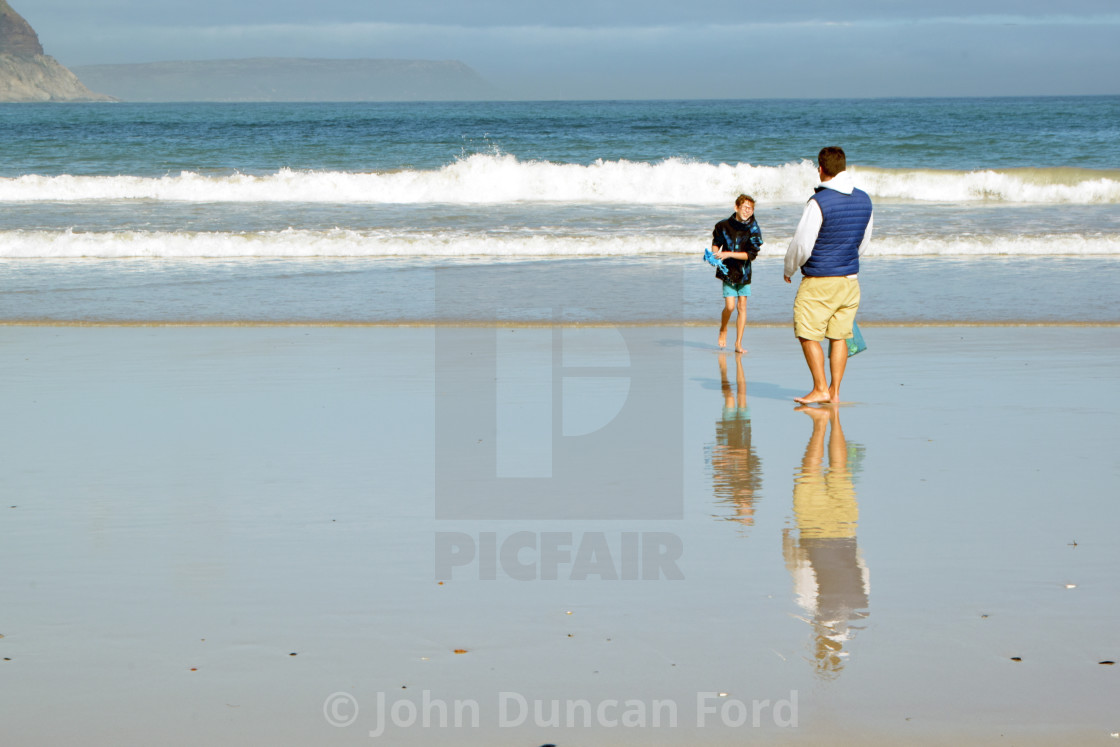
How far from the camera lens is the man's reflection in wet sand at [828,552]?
3.80 meters

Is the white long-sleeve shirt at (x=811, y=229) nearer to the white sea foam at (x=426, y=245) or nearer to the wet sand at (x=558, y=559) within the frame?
the wet sand at (x=558, y=559)

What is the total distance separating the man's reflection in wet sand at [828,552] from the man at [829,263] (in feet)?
3.70

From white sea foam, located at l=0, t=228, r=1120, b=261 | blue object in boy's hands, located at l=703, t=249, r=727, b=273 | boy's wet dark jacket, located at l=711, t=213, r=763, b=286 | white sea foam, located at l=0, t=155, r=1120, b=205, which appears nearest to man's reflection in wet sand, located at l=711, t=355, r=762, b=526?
blue object in boy's hands, located at l=703, t=249, r=727, b=273

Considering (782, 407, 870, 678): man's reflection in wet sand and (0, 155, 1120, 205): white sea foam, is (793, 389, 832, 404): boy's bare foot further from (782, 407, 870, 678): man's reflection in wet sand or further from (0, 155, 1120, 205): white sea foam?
(0, 155, 1120, 205): white sea foam

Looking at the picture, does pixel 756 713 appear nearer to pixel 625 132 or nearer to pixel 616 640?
pixel 616 640

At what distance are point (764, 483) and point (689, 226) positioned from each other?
14.0 meters

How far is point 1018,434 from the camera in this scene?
6547 millimetres

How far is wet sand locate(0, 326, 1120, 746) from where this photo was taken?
10.8 ft

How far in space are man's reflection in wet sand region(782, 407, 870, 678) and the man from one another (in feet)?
3.70

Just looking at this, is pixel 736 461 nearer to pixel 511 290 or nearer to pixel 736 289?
pixel 736 289

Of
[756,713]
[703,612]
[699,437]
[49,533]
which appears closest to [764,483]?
[699,437]

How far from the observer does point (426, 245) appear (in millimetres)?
17078

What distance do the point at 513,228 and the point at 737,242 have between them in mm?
9603

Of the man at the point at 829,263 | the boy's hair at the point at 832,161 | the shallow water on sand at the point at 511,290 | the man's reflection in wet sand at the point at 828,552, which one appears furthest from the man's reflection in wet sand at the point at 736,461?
the shallow water on sand at the point at 511,290
